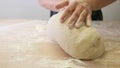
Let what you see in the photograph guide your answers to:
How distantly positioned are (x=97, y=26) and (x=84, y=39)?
35 centimetres

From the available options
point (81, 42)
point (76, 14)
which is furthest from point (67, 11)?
point (81, 42)

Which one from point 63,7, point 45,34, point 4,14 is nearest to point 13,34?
point 45,34

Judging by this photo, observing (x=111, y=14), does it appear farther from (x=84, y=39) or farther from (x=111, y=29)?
(x=84, y=39)

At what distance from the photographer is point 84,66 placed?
621 millimetres

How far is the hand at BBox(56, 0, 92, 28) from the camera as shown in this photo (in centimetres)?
69

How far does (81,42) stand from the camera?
0.64 metres

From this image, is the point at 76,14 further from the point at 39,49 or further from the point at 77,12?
the point at 39,49

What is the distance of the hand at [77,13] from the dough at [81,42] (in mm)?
22

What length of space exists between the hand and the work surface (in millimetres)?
120

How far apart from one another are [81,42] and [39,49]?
18 centimetres

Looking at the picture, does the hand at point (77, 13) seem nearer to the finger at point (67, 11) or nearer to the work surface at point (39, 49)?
the finger at point (67, 11)

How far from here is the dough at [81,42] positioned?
2.11ft

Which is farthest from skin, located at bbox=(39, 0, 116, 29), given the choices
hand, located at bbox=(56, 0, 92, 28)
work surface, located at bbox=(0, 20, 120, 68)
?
work surface, located at bbox=(0, 20, 120, 68)

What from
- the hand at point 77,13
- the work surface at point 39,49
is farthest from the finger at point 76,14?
the work surface at point 39,49
